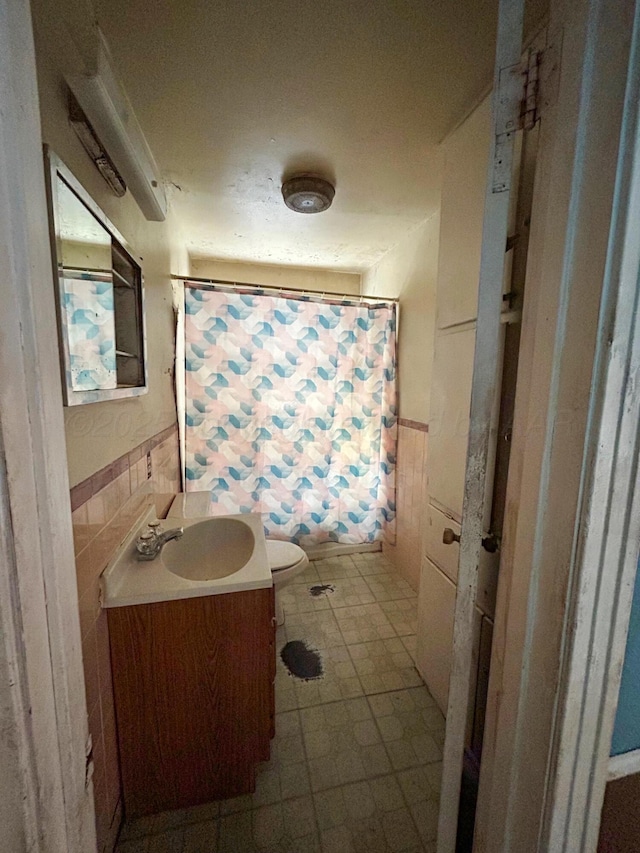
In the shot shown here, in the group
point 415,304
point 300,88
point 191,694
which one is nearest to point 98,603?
point 191,694

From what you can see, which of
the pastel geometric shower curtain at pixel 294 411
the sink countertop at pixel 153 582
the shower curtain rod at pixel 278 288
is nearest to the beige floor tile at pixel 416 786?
the sink countertop at pixel 153 582

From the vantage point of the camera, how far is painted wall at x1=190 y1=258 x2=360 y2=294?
2.63m

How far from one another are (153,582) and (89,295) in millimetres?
818

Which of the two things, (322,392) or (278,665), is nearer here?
(278,665)

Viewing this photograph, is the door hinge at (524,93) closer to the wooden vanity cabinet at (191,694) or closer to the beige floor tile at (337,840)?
the wooden vanity cabinet at (191,694)

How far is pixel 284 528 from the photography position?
7.67 ft

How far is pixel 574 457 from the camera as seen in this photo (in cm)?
45

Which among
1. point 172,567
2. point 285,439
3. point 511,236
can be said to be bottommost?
point 172,567

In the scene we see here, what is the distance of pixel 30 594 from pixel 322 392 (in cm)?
201

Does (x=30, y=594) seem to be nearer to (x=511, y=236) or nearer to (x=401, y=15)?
(x=511, y=236)

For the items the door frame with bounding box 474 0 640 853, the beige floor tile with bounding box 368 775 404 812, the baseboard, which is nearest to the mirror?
the door frame with bounding box 474 0 640 853

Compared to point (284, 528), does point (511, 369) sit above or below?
above

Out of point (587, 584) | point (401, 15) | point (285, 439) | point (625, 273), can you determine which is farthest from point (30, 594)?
point (285, 439)

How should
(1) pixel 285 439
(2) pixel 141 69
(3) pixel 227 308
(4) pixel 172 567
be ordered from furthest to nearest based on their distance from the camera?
1. (1) pixel 285 439
2. (3) pixel 227 308
3. (4) pixel 172 567
4. (2) pixel 141 69
